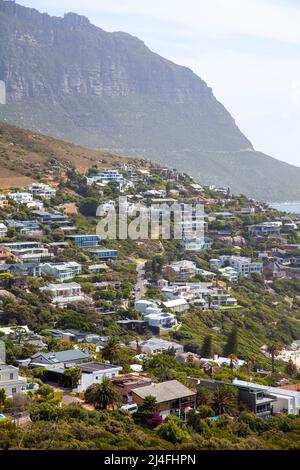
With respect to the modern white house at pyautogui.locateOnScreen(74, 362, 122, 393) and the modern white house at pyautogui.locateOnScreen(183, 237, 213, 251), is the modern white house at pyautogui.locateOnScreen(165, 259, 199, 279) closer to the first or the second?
the modern white house at pyautogui.locateOnScreen(183, 237, 213, 251)

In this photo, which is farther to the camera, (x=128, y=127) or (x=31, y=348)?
(x=128, y=127)

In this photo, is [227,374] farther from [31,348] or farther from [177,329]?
[177,329]

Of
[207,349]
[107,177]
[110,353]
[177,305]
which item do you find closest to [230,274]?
[177,305]

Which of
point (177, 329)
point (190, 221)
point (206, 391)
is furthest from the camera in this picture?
point (190, 221)

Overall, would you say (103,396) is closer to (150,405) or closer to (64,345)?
(150,405)

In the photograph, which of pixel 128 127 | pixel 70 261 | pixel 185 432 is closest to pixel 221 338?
pixel 70 261

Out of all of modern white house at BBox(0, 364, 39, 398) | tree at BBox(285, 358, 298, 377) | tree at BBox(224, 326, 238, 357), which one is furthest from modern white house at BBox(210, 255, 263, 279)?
modern white house at BBox(0, 364, 39, 398)
